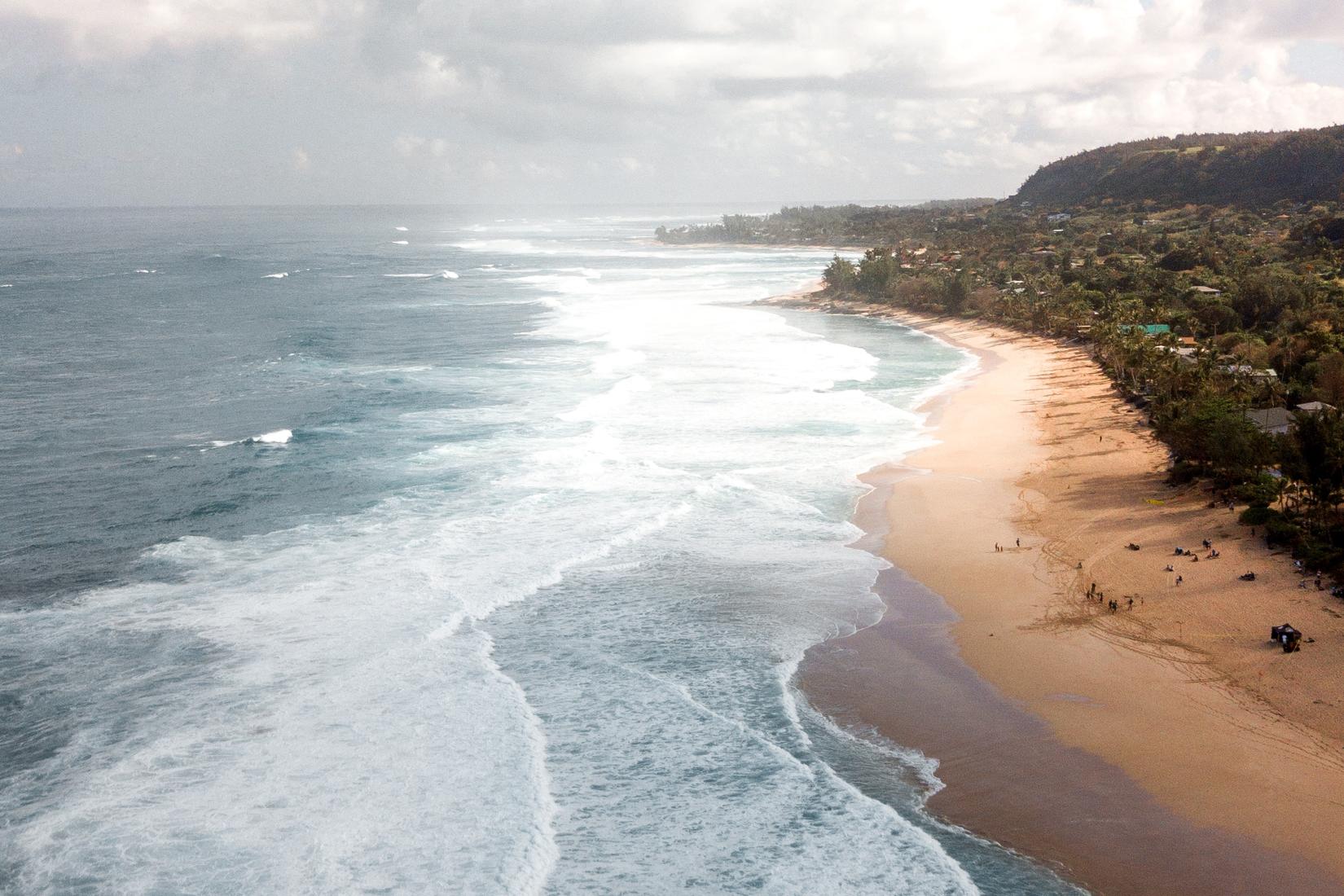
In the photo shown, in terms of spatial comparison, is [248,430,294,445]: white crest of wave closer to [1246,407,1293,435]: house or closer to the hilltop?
[1246,407,1293,435]: house

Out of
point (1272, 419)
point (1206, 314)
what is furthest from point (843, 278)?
point (1272, 419)

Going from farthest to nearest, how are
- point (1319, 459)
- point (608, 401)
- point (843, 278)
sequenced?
point (843, 278)
point (608, 401)
point (1319, 459)

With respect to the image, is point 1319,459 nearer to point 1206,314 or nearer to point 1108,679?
point 1108,679

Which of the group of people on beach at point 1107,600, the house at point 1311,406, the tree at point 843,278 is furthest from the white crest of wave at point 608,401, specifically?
the tree at point 843,278

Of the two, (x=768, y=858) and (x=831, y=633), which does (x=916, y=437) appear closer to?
A: (x=831, y=633)

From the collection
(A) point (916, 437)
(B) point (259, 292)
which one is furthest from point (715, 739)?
(B) point (259, 292)
